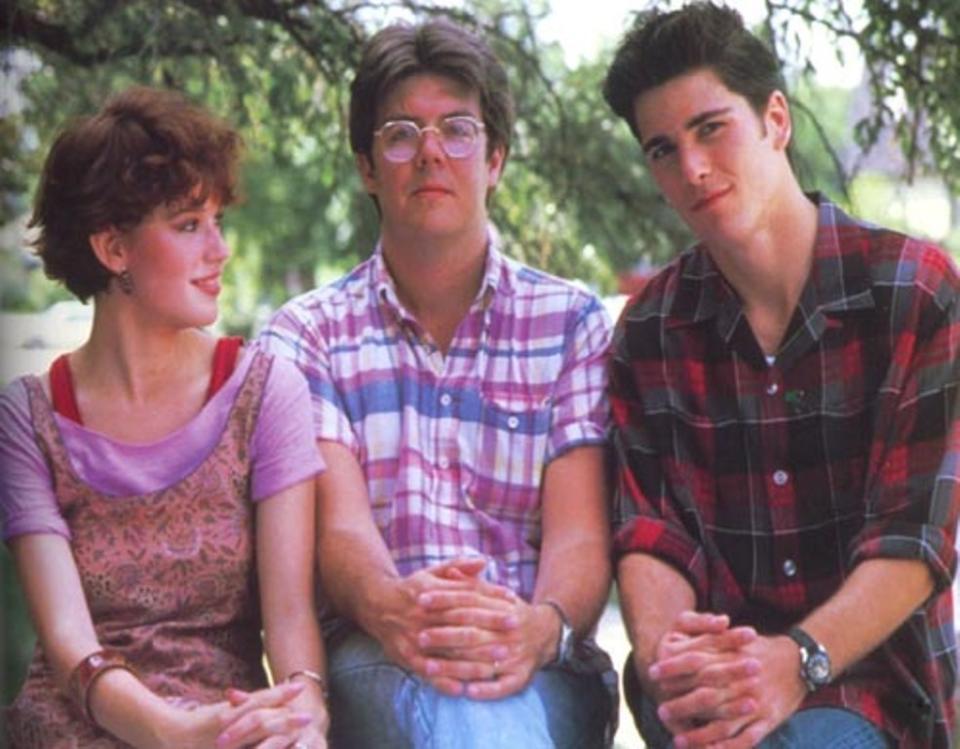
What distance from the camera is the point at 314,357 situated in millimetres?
3334

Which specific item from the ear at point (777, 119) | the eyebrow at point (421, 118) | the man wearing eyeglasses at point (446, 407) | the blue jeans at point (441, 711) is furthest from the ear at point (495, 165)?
the blue jeans at point (441, 711)

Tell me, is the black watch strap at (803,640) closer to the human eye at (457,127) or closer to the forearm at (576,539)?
the forearm at (576,539)

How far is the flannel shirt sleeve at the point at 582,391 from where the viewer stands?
325cm

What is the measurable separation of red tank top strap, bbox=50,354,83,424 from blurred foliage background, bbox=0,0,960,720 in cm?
101

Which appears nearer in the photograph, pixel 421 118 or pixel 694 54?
pixel 694 54

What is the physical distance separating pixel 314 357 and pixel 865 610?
42.0 inches

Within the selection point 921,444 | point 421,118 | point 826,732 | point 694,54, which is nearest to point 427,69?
point 421,118

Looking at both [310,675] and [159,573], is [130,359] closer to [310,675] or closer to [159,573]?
[159,573]

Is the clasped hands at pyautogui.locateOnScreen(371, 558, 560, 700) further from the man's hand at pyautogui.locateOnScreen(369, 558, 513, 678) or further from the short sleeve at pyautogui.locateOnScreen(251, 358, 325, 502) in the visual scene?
the short sleeve at pyautogui.locateOnScreen(251, 358, 325, 502)

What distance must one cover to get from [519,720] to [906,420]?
791 millimetres

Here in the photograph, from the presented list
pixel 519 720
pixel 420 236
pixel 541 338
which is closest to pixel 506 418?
pixel 541 338

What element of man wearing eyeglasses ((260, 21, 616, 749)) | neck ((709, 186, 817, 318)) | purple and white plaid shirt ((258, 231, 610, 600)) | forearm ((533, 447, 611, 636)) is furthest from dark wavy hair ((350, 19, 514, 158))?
forearm ((533, 447, 611, 636))

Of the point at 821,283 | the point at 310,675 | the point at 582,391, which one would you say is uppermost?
the point at 821,283

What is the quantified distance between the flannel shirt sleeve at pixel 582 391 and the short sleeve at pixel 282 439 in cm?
43
